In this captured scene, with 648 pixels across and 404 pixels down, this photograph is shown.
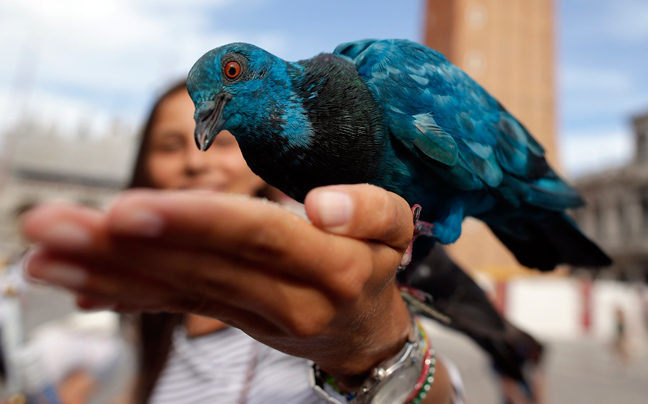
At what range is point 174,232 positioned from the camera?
0.54 meters

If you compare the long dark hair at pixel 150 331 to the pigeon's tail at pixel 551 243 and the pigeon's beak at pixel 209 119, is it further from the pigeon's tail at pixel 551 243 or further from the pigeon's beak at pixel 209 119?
the pigeon's tail at pixel 551 243

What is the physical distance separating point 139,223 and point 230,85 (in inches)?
18.5

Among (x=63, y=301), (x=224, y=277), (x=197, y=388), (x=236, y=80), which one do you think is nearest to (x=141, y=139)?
(x=197, y=388)

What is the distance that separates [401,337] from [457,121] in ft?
1.84

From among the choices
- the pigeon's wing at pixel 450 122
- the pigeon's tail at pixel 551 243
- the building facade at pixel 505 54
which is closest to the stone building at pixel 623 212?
the building facade at pixel 505 54

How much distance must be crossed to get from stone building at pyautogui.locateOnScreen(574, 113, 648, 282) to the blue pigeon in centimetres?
3159

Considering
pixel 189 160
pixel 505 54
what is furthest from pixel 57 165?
pixel 189 160

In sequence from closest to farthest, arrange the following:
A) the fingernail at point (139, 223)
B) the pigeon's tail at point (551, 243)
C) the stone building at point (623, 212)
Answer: the fingernail at point (139, 223)
the pigeon's tail at point (551, 243)
the stone building at point (623, 212)

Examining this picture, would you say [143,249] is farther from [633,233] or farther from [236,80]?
[633,233]

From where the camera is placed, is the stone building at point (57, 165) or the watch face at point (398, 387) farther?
the stone building at point (57, 165)

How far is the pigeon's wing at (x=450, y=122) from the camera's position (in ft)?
3.35

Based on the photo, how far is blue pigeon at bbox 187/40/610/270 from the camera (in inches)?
35.6

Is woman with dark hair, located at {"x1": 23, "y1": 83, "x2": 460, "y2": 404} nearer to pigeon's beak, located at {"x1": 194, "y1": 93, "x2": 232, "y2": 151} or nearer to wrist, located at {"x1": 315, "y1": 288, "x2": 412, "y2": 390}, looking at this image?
wrist, located at {"x1": 315, "y1": 288, "x2": 412, "y2": 390}

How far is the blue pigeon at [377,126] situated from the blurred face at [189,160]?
117 cm
